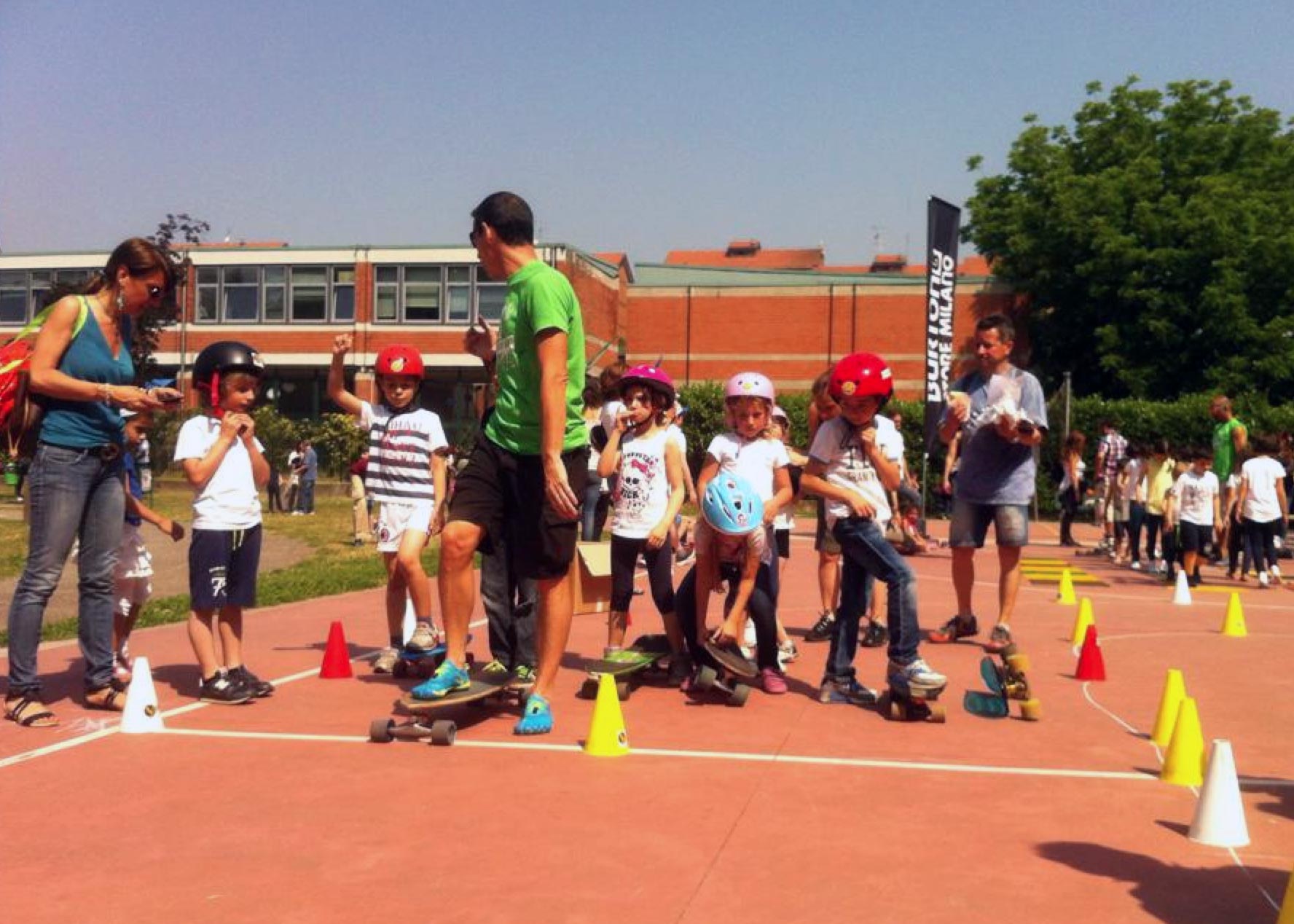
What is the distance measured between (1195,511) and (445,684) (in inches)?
482


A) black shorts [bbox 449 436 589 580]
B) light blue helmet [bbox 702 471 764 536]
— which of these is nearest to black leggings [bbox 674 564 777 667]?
light blue helmet [bbox 702 471 764 536]

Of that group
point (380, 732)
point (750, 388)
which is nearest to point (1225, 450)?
point (750, 388)

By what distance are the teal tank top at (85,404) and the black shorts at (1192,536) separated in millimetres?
12784

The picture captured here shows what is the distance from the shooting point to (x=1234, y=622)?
10.9m

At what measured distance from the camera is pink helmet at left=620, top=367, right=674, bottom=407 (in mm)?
8031

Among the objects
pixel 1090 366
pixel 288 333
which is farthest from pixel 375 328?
pixel 1090 366

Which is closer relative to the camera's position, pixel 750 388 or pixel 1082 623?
pixel 750 388

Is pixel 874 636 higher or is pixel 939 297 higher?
pixel 939 297

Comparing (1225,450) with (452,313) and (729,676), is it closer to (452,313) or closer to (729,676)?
(729,676)

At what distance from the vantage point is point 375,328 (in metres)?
56.1

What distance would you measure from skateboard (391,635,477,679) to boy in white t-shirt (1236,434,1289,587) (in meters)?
11.4

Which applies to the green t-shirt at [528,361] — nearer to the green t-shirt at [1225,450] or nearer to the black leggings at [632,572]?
the black leggings at [632,572]

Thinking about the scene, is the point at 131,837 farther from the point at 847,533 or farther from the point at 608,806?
the point at 847,533

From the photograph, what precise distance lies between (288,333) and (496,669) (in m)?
52.3
